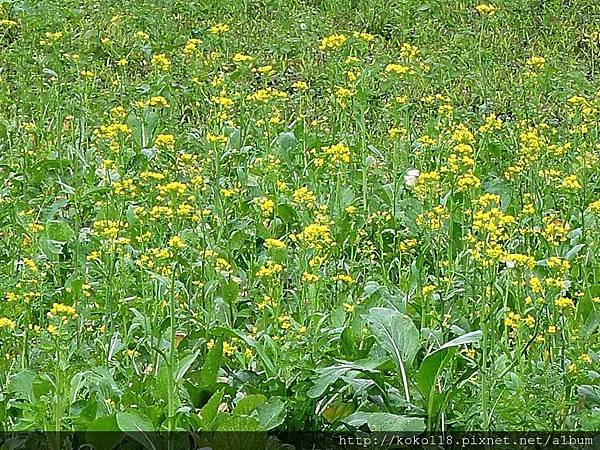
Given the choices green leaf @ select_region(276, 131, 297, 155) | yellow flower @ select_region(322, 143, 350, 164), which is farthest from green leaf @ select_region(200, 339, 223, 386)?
green leaf @ select_region(276, 131, 297, 155)

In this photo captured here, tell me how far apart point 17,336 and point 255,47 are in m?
4.53

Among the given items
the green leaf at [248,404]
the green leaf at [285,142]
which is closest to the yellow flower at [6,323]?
the green leaf at [248,404]

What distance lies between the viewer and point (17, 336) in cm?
357

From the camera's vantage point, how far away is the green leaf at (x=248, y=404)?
10.3 feet

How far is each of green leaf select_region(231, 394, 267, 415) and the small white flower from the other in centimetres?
215

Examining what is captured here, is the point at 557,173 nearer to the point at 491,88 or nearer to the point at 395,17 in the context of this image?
the point at 491,88

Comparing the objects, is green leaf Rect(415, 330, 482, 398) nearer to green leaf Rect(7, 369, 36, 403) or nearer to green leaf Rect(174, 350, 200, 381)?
green leaf Rect(174, 350, 200, 381)

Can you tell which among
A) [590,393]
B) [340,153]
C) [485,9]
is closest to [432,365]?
[590,393]

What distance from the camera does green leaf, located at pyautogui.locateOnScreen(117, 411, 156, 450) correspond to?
3.03m

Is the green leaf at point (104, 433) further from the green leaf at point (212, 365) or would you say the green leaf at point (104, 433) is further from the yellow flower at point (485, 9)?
the yellow flower at point (485, 9)

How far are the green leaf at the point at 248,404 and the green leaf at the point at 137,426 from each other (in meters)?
0.26

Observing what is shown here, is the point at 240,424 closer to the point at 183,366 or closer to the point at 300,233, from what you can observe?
the point at 183,366

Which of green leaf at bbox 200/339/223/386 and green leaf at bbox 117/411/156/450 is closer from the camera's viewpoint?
green leaf at bbox 117/411/156/450

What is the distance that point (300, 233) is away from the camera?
4.60 metres
